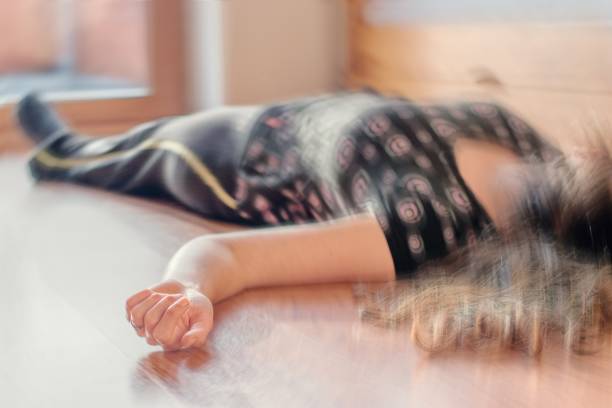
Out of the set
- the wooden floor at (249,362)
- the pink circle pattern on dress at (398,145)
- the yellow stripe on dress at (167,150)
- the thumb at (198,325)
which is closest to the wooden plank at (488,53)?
the pink circle pattern on dress at (398,145)

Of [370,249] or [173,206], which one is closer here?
[370,249]

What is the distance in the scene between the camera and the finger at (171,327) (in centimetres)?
70

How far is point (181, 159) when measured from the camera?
1.21 metres

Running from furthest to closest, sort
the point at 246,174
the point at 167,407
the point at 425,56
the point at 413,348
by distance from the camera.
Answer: the point at 425,56
the point at 246,174
the point at 413,348
the point at 167,407

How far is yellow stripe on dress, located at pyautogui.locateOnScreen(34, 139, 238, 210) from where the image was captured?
1.16m

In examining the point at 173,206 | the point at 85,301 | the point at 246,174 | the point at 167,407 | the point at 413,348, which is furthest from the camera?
the point at 173,206

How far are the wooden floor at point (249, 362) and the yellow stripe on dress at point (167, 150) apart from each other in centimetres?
20

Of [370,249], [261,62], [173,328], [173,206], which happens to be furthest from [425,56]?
[173,328]

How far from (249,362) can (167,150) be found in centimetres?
61

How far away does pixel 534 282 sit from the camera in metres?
0.79

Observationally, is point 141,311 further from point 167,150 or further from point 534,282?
point 167,150

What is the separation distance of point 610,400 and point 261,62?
5.14 feet

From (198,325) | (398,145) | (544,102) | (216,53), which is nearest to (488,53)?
(544,102)

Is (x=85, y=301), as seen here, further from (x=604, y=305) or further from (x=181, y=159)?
(x=604, y=305)
